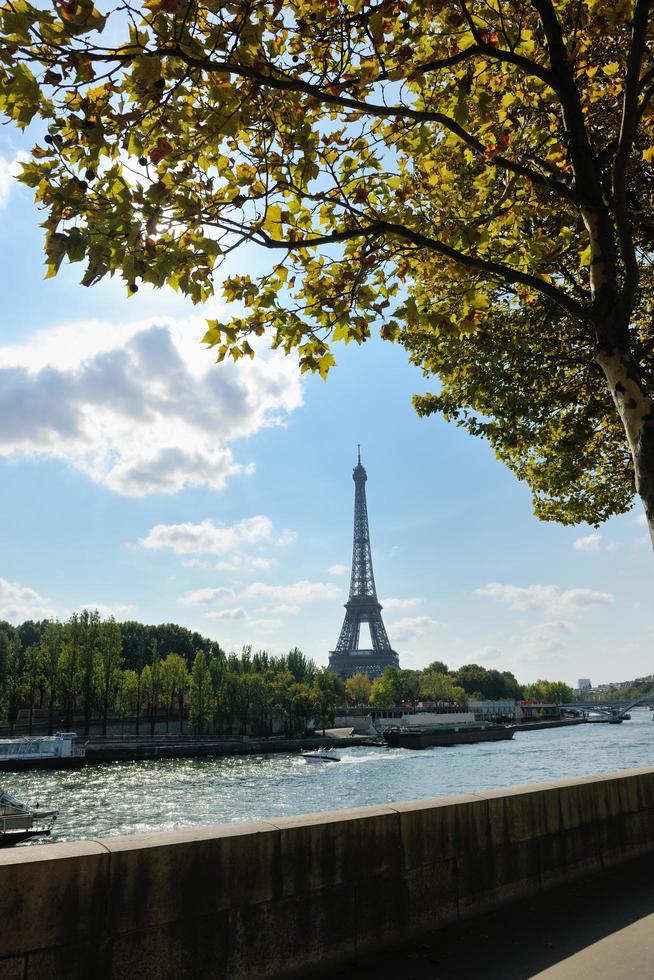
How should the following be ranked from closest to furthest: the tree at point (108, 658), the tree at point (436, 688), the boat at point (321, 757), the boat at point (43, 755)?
the boat at point (43, 755) → the boat at point (321, 757) → the tree at point (108, 658) → the tree at point (436, 688)

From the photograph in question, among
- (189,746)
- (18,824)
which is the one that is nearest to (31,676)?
(189,746)

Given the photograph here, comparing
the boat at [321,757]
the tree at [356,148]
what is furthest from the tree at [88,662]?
the tree at [356,148]

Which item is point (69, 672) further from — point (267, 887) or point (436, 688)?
point (436, 688)

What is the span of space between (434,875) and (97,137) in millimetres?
6554

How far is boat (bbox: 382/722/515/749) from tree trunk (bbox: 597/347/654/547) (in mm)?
91215

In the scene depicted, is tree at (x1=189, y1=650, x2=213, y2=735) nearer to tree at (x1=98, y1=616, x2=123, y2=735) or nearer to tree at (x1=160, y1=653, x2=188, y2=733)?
tree at (x1=160, y1=653, x2=188, y2=733)

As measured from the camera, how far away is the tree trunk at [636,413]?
6.73m

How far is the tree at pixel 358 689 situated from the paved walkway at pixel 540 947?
143m

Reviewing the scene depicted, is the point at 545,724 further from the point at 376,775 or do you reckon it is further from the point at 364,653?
the point at 376,775

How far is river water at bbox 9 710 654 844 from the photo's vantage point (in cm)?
3712

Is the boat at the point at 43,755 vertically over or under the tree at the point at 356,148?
under

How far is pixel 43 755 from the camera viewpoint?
2498 inches

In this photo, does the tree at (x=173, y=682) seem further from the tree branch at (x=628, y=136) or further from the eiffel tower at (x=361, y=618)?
the tree branch at (x=628, y=136)

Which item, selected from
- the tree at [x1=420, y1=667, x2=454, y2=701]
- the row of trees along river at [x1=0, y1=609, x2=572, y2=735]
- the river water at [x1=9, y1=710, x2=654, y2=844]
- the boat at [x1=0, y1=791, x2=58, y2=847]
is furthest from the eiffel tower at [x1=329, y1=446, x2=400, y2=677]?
the boat at [x1=0, y1=791, x2=58, y2=847]
